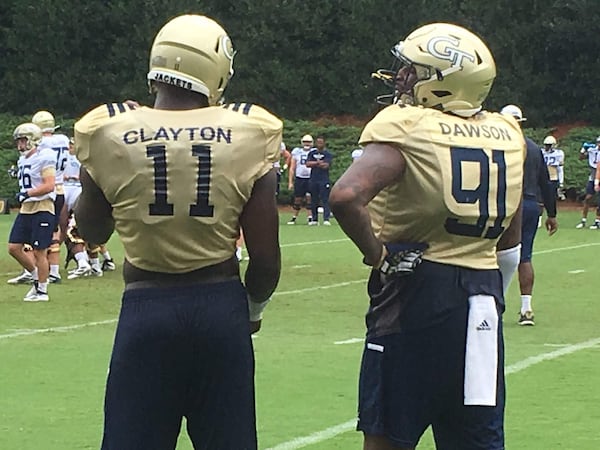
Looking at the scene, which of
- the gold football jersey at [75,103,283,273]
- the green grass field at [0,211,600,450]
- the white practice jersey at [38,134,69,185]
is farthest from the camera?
the white practice jersey at [38,134,69,185]

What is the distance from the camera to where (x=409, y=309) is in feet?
16.3

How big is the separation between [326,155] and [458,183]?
23.5m

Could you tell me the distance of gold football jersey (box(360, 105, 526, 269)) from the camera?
4.86 m

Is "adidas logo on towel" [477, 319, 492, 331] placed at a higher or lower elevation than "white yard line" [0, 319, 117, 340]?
higher

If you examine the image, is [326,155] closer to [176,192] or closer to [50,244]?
[50,244]

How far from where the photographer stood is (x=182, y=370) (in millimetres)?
4480

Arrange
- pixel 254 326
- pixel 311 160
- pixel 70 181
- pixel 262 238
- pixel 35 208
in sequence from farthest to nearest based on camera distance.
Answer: pixel 311 160, pixel 70 181, pixel 35 208, pixel 254 326, pixel 262 238

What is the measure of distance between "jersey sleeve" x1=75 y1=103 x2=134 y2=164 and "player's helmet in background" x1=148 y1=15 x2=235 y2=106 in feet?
0.61

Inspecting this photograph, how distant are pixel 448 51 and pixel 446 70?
70 millimetres

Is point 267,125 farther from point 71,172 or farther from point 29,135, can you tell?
point 71,172

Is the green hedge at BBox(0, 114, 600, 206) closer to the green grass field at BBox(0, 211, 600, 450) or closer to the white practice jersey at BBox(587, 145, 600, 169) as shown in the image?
the white practice jersey at BBox(587, 145, 600, 169)

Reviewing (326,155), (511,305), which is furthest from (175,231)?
(326,155)

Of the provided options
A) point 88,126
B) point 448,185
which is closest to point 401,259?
point 448,185

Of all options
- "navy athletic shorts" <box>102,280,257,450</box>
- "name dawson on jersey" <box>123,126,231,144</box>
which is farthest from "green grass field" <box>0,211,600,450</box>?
"name dawson on jersey" <box>123,126,231,144</box>
